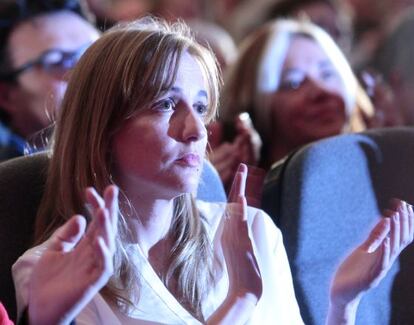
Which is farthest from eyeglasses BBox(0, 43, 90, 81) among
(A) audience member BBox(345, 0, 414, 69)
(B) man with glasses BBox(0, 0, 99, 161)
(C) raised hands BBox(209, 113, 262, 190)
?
(A) audience member BBox(345, 0, 414, 69)

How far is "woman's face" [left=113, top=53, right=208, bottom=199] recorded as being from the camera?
1208 millimetres

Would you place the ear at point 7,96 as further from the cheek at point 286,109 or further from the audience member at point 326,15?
the audience member at point 326,15

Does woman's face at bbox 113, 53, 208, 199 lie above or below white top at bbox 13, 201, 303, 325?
above

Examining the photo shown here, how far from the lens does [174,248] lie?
1295 millimetres

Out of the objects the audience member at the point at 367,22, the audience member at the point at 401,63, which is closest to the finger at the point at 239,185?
the audience member at the point at 401,63

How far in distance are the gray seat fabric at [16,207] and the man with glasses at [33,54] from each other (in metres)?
0.56

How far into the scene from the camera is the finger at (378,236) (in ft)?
4.04

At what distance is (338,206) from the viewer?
153 cm

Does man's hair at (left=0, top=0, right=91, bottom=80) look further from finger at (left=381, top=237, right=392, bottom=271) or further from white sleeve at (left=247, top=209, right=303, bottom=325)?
finger at (left=381, top=237, right=392, bottom=271)

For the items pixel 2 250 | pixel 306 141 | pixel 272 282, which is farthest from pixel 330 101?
pixel 2 250

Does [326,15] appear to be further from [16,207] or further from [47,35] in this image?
[16,207]

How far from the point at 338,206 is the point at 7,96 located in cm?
84

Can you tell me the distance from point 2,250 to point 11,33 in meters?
0.88

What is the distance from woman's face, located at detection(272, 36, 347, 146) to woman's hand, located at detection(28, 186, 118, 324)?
3.59 ft
